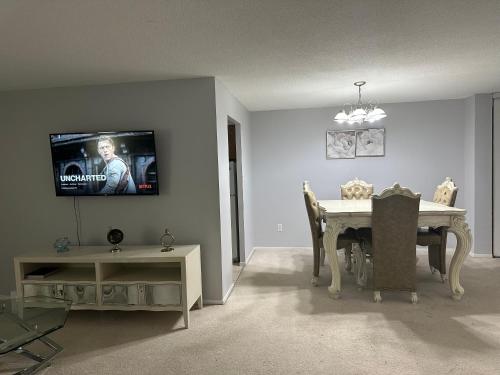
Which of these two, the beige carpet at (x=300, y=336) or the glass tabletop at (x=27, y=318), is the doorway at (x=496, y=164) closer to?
the beige carpet at (x=300, y=336)

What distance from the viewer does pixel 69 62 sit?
264cm

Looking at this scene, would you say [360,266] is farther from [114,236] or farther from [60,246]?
[60,246]

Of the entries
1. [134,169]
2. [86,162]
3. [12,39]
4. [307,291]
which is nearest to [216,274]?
[307,291]

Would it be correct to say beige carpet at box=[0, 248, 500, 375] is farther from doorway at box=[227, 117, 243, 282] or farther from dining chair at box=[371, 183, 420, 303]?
doorway at box=[227, 117, 243, 282]

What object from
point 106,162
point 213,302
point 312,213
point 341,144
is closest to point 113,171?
point 106,162

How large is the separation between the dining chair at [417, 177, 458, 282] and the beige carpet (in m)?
0.30

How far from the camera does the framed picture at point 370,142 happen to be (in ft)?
16.1

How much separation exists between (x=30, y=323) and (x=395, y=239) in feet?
9.74

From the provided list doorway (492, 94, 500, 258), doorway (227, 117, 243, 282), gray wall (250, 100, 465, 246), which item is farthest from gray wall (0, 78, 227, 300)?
doorway (492, 94, 500, 258)

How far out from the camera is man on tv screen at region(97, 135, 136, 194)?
3.20m

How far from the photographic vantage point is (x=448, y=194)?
382 cm

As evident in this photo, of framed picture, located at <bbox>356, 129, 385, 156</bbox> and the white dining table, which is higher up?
framed picture, located at <bbox>356, 129, 385, 156</bbox>

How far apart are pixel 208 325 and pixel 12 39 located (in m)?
2.50

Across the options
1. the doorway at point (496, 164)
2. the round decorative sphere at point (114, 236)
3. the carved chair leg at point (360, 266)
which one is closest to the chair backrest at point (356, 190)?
the carved chair leg at point (360, 266)
